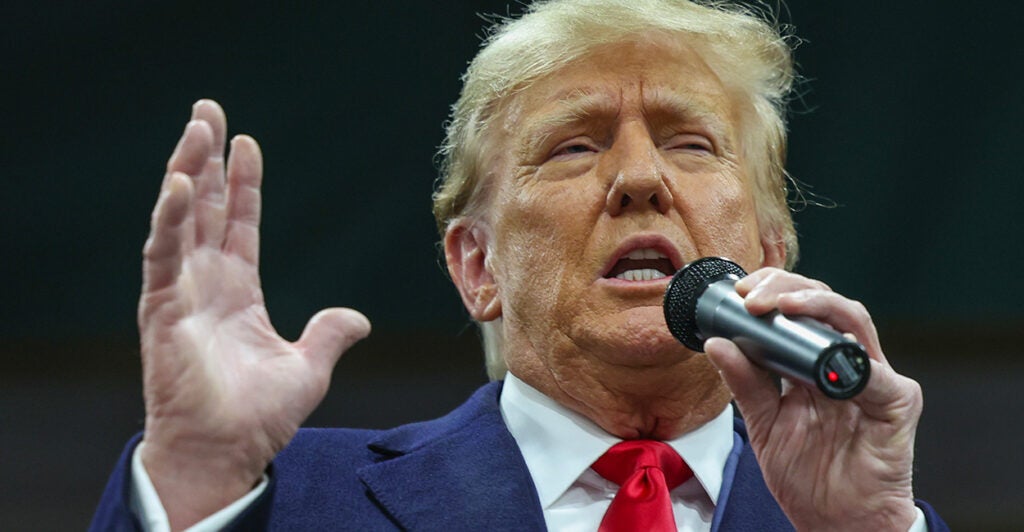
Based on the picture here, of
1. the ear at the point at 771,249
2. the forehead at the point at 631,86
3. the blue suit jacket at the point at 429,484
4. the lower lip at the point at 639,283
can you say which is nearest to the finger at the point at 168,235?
the blue suit jacket at the point at 429,484

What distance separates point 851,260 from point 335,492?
172cm

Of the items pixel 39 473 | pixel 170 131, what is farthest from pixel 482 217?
pixel 39 473

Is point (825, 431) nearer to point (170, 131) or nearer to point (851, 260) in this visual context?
point (851, 260)

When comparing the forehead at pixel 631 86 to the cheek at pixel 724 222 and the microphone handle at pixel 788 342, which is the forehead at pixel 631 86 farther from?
the microphone handle at pixel 788 342

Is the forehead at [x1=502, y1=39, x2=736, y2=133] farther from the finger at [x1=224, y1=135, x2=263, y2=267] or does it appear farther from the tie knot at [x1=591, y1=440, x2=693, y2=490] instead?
the finger at [x1=224, y1=135, x2=263, y2=267]

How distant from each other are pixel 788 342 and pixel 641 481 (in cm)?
60

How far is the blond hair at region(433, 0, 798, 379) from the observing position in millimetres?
2322

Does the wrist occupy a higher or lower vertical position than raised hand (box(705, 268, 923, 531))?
higher

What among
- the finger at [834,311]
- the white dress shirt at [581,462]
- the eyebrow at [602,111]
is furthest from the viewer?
the eyebrow at [602,111]

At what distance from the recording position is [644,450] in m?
2.12

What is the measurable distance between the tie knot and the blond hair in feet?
1.62

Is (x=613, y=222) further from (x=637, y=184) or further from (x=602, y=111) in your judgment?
(x=602, y=111)

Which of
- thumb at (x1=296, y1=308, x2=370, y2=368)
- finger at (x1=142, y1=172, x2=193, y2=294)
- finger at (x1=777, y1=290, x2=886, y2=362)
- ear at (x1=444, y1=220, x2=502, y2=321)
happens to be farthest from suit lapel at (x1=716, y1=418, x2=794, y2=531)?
finger at (x1=142, y1=172, x2=193, y2=294)

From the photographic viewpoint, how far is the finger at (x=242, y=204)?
1.69m
